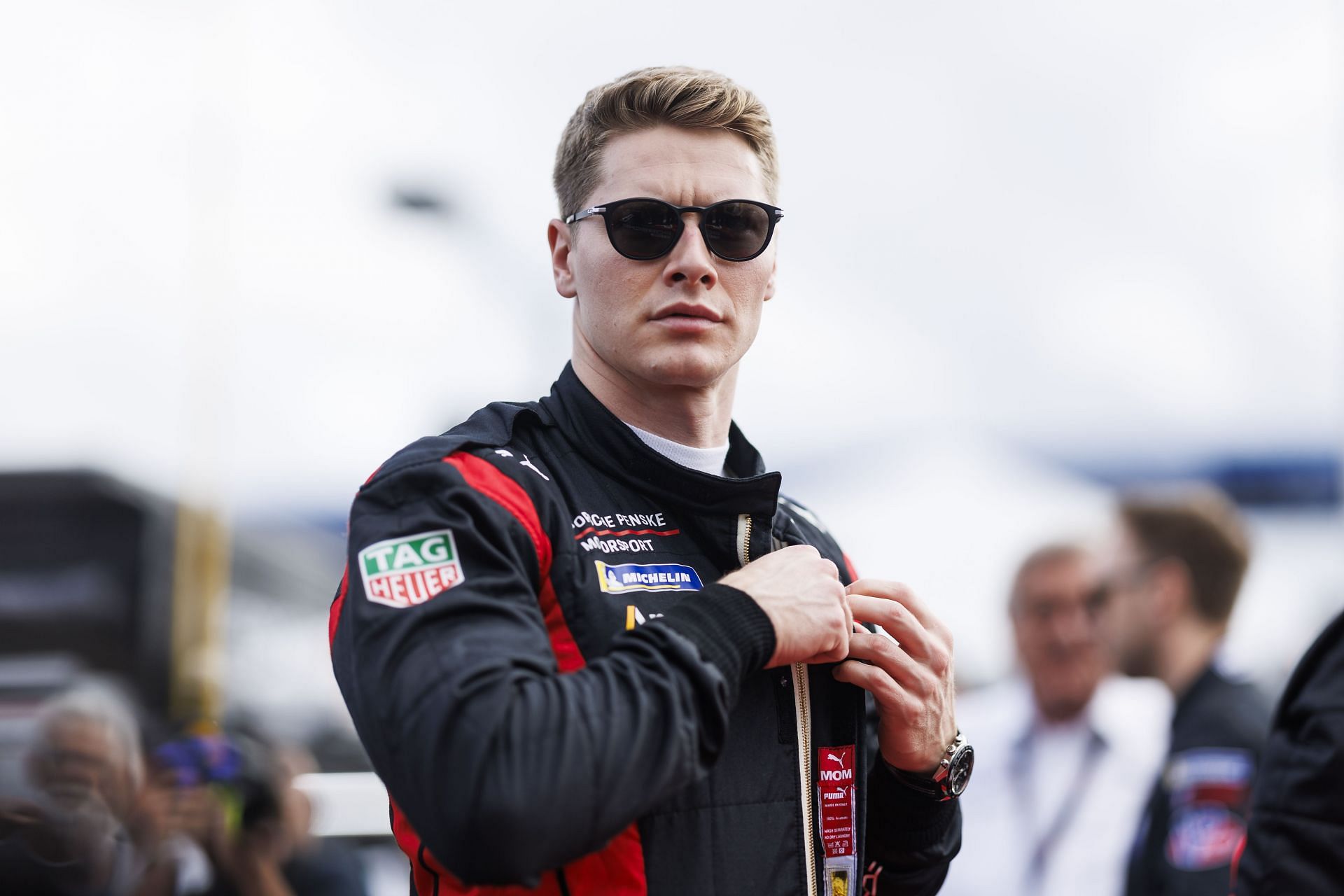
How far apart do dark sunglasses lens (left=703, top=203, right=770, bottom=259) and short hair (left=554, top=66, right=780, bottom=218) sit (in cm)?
12

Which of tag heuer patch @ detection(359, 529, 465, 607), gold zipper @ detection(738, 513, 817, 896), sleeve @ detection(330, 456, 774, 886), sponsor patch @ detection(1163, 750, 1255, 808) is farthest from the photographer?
sponsor patch @ detection(1163, 750, 1255, 808)

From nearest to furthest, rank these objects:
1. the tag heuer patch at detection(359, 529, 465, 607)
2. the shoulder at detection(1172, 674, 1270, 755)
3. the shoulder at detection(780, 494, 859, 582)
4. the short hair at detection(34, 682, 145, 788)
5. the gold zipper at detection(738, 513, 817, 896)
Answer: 1. the tag heuer patch at detection(359, 529, 465, 607)
2. the gold zipper at detection(738, 513, 817, 896)
3. the shoulder at detection(780, 494, 859, 582)
4. the shoulder at detection(1172, 674, 1270, 755)
5. the short hair at detection(34, 682, 145, 788)

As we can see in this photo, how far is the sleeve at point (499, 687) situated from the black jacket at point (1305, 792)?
2.74 ft

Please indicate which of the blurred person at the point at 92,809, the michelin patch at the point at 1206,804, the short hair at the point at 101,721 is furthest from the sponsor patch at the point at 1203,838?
the short hair at the point at 101,721

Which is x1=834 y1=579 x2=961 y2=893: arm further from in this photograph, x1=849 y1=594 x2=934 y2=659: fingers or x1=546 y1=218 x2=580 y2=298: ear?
x1=546 y1=218 x2=580 y2=298: ear

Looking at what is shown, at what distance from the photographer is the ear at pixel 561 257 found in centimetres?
200

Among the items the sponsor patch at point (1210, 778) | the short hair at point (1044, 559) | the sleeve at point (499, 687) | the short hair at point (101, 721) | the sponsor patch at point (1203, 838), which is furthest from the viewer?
the short hair at point (1044, 559)

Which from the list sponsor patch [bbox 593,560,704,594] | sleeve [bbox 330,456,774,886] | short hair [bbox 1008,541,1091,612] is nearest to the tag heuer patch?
sleeve [bbox 330,456,774,886]

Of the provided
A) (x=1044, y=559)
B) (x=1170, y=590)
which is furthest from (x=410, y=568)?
(x=1044, y=559)

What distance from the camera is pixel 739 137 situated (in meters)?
1.93

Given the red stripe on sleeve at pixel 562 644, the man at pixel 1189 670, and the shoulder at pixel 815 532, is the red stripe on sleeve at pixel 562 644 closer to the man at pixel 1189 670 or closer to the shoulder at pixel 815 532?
the shoulder at pixel 815 532

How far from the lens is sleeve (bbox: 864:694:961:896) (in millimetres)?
1904

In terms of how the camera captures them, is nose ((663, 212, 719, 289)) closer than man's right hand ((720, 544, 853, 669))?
No

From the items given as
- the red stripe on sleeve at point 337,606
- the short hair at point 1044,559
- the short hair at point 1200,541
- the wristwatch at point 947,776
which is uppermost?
the red stripe on sleeve at point 337,606
